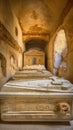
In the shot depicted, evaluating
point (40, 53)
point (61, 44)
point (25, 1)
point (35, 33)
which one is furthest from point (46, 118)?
point (40, 53)

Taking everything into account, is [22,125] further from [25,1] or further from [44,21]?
[44,21]

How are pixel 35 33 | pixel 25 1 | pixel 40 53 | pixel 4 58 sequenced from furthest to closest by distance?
1. pixel 40 53
2. pixel 35 33
3. pixel 25 1
4. pixel 4 58

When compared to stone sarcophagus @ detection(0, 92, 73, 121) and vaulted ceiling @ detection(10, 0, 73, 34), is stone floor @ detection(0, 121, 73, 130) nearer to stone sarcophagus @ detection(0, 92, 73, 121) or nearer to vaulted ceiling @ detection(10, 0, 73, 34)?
stone sarcophagus @ detection(0, 92, 73, 121)

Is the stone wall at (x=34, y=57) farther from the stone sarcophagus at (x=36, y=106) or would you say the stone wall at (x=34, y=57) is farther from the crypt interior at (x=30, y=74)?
the stone sarcophagus at (x=36, y=106)

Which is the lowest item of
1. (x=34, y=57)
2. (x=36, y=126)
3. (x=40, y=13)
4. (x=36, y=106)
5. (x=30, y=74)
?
(x=36, y=126)

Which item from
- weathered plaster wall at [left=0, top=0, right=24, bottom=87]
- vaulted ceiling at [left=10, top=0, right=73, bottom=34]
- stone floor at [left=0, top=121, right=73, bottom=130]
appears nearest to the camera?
stone floor at [left=0, top=121, right=73, bottom=130]

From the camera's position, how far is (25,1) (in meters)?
4.76

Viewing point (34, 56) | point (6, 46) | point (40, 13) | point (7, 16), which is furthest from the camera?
point (34, 56)

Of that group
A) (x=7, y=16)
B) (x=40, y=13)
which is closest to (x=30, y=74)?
(x=7, y=16)

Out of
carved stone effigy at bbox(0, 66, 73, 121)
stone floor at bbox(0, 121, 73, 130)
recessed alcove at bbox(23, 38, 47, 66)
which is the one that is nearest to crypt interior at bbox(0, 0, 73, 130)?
carved stone effigy at bbox(0, 66, 73, 121)

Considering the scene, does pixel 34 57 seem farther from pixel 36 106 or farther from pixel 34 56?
pixel 36 106

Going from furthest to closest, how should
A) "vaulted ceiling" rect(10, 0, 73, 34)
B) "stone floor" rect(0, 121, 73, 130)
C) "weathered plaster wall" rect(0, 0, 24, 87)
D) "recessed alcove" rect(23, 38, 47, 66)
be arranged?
"recessed alcove" rect(23, 38, 47, 66)
"vaulted ceiling" rect(10, 0, 73, 34)
"weathered plaster wall" rect(0, 0, 24, 87)
"stone floor" rect(0, 121, 73, 130)

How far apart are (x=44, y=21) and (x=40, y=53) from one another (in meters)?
3.36

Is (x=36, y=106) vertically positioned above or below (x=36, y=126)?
above
